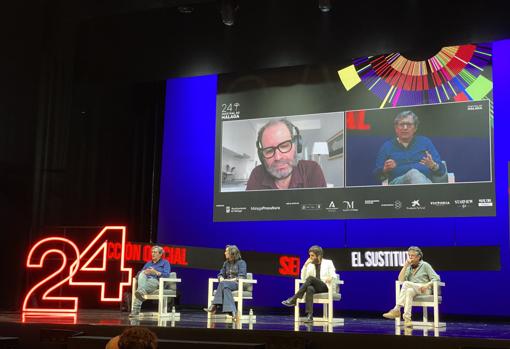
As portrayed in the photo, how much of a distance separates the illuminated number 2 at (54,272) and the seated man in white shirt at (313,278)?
8.92 ft

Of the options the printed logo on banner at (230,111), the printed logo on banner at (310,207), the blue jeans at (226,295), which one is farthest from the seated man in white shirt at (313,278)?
the printed logo on banner at (230,111)

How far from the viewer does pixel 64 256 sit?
27.9 feet

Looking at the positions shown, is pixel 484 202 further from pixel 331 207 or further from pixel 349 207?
pixel 331 207

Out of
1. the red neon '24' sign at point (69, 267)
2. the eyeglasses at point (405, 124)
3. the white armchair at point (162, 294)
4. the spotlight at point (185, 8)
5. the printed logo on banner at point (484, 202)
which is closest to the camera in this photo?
the white armchair at point (162, 294)

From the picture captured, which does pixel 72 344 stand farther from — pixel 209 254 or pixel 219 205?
pixel 219 205

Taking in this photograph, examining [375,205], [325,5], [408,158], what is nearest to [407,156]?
[408,158]

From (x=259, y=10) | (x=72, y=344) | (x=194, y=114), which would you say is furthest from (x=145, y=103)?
(x=72, y=344)

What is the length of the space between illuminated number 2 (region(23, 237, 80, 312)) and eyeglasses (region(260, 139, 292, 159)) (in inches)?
115

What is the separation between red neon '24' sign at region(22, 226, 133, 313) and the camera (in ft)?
27.9

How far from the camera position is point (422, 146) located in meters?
9.29

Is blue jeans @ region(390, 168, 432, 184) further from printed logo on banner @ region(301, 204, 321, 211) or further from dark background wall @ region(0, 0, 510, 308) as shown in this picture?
dark background wall @ region(0, 0, 510, 308)

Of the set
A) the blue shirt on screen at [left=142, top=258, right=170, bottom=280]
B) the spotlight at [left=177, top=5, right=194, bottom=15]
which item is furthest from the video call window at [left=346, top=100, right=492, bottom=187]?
the blue shirt on screen at [left=142, top=258, right=170, bottom=280]

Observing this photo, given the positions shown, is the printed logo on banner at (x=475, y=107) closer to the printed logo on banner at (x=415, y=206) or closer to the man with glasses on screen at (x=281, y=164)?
the printed logo on banner at (x=415, y=206)

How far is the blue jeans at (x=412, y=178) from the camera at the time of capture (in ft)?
30.3
